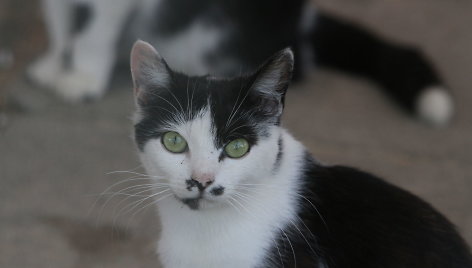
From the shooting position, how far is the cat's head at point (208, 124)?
1.19 metres

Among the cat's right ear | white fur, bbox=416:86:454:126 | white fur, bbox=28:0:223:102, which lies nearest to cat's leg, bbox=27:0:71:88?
white fur, bbox=28:0:223:102

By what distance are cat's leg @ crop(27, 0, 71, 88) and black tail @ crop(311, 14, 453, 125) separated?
90 centimetres

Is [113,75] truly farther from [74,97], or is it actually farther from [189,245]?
[189,245]

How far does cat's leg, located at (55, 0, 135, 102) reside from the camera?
241cm

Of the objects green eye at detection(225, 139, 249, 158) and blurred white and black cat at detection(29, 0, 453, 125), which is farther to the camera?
blurred white and black cat at detection(29, 0, 453, 125)

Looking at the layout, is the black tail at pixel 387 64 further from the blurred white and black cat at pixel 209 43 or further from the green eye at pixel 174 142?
the green eye at pixel 174 142

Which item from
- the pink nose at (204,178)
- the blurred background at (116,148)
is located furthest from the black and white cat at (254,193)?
the blurred background at (116,148)

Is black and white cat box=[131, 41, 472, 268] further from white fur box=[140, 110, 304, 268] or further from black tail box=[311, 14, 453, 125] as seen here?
black tail box=[311, 14, 453, 125]

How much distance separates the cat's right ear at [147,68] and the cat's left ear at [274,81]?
0.51 feet

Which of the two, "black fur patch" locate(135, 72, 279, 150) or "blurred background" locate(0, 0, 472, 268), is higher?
"black fur patch" locate(135, 72, 279, 150)

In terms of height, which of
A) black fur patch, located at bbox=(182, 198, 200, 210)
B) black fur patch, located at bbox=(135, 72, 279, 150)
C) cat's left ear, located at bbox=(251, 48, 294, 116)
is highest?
cat's left ear, located at bbox=(251, 48, 294, 116)

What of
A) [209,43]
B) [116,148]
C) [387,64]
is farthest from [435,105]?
[116,148]

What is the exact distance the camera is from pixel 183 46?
2.35 metres

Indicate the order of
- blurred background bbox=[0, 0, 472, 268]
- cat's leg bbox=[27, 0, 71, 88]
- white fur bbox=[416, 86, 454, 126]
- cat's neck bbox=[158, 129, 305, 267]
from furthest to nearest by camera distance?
cat's leg bbox=[27, 0, 71, 88] → white fur bbox=[416, 86, 454, 126] → blurred background bbox=[0, 0, 472, 268] → cat's neck bbox=[158, 129, 305, 267]
